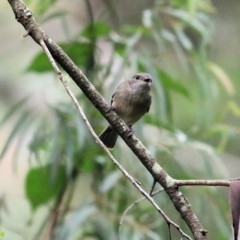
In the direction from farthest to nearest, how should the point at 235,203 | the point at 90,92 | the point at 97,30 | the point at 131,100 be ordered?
the point at 97,30, the point at 131,100, the point at 90,92, the point at 235,203

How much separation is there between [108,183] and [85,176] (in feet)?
1.34

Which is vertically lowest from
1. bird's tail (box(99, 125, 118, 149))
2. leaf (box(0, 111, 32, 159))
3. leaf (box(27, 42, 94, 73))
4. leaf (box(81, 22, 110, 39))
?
bird's tail (box(99, 125, 118, 149))

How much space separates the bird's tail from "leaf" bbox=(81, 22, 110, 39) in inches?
17.4

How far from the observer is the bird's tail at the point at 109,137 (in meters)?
2.55

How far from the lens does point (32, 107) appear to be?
2.87 meters

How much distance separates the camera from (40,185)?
2.81m

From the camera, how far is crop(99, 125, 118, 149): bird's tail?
2555 millimetres

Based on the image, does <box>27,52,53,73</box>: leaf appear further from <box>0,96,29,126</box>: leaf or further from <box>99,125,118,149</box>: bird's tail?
<box>99,125,118,149</box>: bird's tail

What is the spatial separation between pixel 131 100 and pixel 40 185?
62cm

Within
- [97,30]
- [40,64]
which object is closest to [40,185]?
[40,64]

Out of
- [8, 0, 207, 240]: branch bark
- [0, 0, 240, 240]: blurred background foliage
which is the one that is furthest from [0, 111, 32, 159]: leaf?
[8, 0, 207, 240]: branch bark

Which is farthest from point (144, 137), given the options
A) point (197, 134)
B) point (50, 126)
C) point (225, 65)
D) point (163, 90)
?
point (225, 65)

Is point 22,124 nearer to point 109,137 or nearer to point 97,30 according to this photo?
point 109,137

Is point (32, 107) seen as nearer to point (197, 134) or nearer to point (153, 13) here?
point (153, 13)
